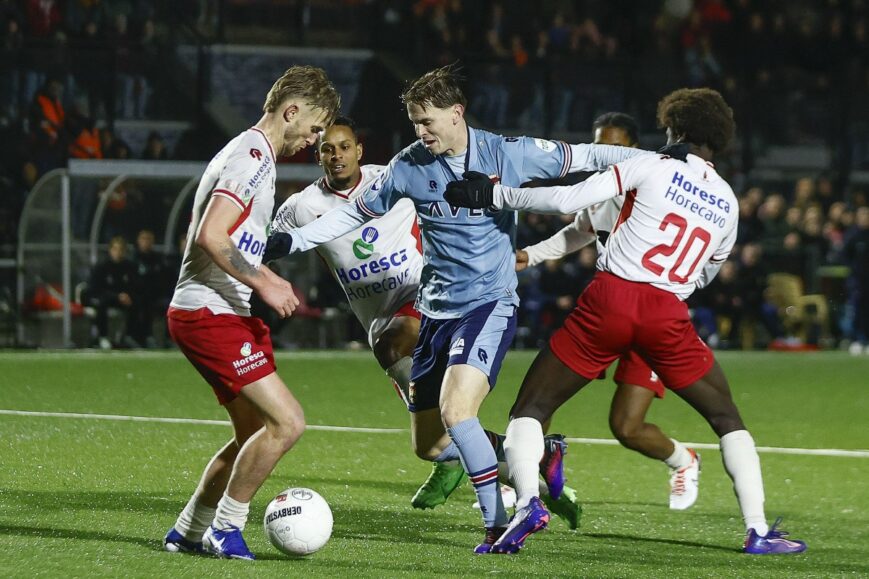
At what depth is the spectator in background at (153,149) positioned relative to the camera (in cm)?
2044

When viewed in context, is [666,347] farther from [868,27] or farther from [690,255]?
[868,27]

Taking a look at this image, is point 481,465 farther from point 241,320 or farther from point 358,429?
point 358,429

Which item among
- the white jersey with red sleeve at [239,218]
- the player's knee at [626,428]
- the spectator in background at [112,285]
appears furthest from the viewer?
the spectator in background at [112,285]

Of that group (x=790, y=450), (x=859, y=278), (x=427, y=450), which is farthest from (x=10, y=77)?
(x=427, y=450)

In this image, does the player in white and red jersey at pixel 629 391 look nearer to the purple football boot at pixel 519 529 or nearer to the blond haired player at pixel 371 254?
the blond haired player at pixel 371 254

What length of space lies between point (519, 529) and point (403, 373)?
2.16 meters

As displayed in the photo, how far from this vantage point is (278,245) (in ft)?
21.9

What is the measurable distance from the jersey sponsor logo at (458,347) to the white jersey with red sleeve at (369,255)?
179 cm

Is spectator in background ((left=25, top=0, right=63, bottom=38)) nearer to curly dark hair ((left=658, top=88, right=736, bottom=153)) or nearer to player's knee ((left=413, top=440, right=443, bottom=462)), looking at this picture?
player's knee ((left=413, top=440, right=443, bottom=462))

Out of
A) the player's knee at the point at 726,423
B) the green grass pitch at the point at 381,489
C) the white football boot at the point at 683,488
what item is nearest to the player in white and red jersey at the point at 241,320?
the green grass pitch at the point at 381,489

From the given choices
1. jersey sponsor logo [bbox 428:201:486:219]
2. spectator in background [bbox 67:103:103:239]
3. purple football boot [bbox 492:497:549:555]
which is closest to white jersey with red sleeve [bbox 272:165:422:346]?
jersey sponsor logo [bbox 428:201:486:219]

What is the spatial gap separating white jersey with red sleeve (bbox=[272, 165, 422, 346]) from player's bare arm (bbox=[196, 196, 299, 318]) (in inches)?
96.2

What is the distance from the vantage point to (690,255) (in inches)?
257

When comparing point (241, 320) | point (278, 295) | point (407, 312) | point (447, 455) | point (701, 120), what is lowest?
point (447, 455)
